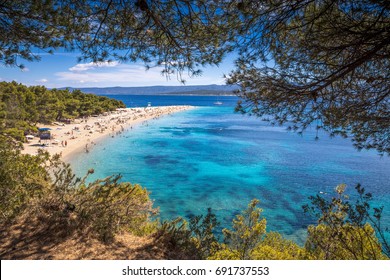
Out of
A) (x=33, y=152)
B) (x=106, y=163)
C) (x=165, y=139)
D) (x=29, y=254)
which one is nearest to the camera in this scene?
(x=29, y=254)

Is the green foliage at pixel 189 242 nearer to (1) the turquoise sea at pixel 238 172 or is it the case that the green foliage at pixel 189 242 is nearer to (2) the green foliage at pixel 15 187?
(2) the green foliage at pixel 15 187

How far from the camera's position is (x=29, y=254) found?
165 inches

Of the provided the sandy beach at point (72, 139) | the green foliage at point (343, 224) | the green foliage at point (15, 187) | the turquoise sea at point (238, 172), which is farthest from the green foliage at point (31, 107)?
the green foliage at point (343, 224)

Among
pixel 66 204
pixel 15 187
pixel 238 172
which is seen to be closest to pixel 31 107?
pixel 238 172

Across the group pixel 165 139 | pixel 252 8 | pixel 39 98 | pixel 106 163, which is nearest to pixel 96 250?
pixel 252 8

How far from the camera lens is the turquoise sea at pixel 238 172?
58.4ft

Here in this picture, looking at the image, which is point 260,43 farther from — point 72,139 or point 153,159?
point 72,139

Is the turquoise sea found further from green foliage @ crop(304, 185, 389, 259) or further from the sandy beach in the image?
green foliage @ crop(304, 185, 389, 259)

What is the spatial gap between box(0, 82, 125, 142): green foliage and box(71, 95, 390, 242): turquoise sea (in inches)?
327

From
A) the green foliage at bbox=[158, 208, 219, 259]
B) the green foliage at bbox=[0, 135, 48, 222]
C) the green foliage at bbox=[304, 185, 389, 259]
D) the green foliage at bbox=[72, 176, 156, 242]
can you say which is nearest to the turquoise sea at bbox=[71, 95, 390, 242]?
the green foliage at bbox=[304, 185, 389, 259]

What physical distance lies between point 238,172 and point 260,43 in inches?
896

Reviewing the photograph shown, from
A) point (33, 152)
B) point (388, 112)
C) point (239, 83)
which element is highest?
point (239, 83)

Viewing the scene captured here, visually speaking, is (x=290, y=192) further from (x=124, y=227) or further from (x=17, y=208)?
(x=17, y=208)

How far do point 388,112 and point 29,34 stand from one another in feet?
21.0
